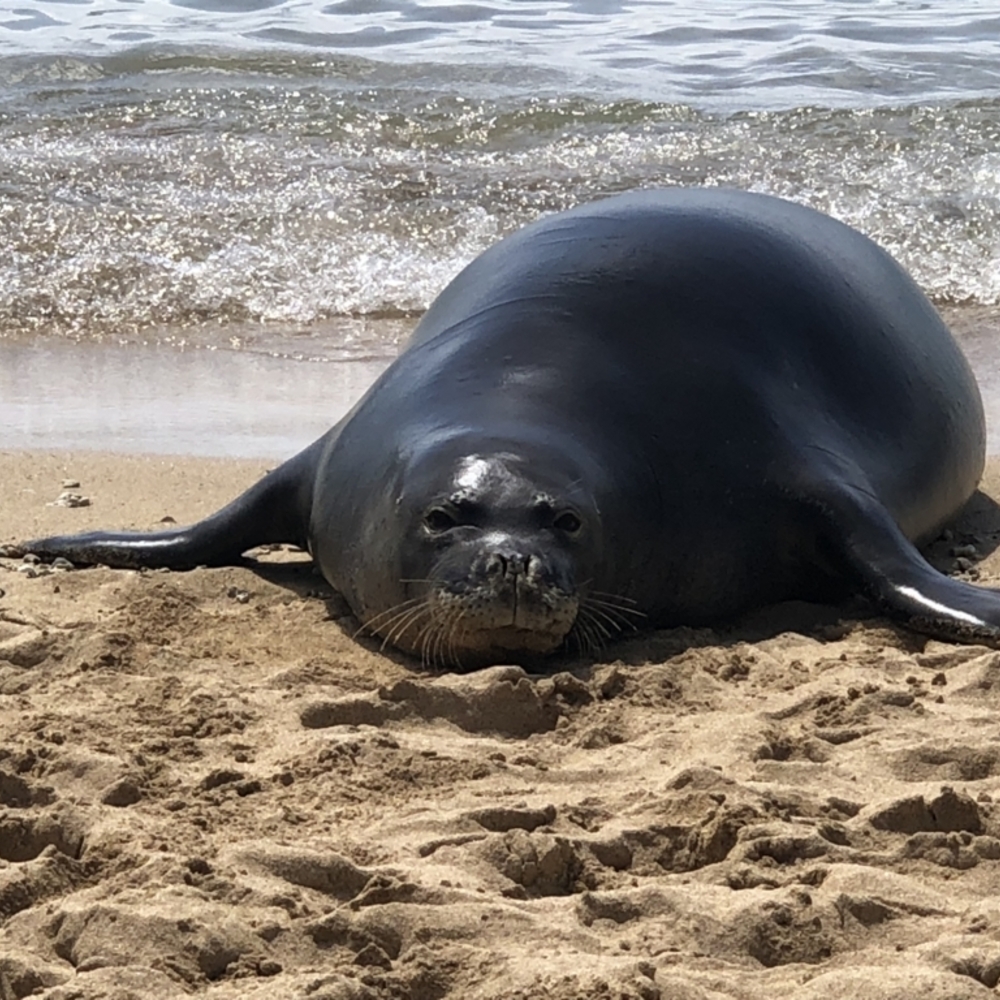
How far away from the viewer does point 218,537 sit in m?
6.27

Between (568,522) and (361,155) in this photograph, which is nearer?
(568,522)

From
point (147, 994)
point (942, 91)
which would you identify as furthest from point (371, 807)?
point (942, 91)

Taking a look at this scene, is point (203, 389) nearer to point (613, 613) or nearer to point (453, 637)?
point (613, 613)

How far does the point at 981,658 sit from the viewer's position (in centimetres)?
498

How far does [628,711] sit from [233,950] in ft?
5.45

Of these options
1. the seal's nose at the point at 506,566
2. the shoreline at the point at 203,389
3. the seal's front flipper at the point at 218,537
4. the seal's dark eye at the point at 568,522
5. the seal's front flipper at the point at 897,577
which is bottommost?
the shoreline at the point at 203,389

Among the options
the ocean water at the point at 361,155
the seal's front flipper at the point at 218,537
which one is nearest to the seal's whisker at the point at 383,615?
the seal's front flipper at the point at 218,537

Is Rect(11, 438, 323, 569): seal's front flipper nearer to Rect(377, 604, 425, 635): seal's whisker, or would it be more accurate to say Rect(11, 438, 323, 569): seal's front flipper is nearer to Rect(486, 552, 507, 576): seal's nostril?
Rect(377, 604, 425, 635): seal's whisker

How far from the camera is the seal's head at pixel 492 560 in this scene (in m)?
4.97

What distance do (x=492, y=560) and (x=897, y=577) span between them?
1.21 metres

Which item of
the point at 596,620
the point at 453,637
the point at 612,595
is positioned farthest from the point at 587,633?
the point at 453,637

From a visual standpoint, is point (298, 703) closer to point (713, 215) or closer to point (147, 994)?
point (147, 994)

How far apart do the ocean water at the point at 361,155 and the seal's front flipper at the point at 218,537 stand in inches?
60.0

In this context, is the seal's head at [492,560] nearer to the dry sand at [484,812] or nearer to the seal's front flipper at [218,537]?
the dry sand at [484,812]
